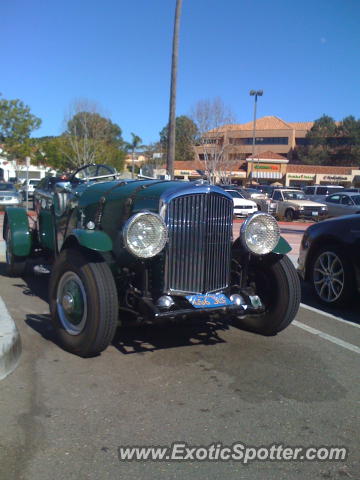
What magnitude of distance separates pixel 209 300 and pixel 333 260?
2.66 m

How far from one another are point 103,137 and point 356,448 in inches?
1895

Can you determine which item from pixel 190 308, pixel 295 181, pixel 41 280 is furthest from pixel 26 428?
pixel 295 181

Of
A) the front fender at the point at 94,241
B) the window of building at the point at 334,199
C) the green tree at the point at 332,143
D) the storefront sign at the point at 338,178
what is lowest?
the front fender at the point at 94,241

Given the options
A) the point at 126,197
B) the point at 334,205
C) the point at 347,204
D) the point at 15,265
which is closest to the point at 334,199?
the point at 334,205

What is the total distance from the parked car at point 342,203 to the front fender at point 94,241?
19.2m

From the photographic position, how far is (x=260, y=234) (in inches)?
191

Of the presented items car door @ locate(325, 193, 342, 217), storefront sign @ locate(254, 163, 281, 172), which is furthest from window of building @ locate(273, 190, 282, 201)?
storefront sign @ locate(254, 163, 281, 172)

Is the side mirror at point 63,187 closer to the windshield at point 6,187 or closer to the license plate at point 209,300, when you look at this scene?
the license plate at point 209,300

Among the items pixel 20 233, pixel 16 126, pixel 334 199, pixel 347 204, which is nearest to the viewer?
pixel 20 233

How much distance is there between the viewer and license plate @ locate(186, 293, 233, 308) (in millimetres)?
4406

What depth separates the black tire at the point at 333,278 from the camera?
6223 mm

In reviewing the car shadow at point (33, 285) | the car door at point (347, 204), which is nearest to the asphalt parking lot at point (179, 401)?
the car shadow at point (33, 285)

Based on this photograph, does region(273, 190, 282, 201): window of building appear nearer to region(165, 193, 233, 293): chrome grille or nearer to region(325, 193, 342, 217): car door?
region(325, 193, 342, 217): car door

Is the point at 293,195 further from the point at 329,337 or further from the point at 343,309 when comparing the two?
the point at 329,337
